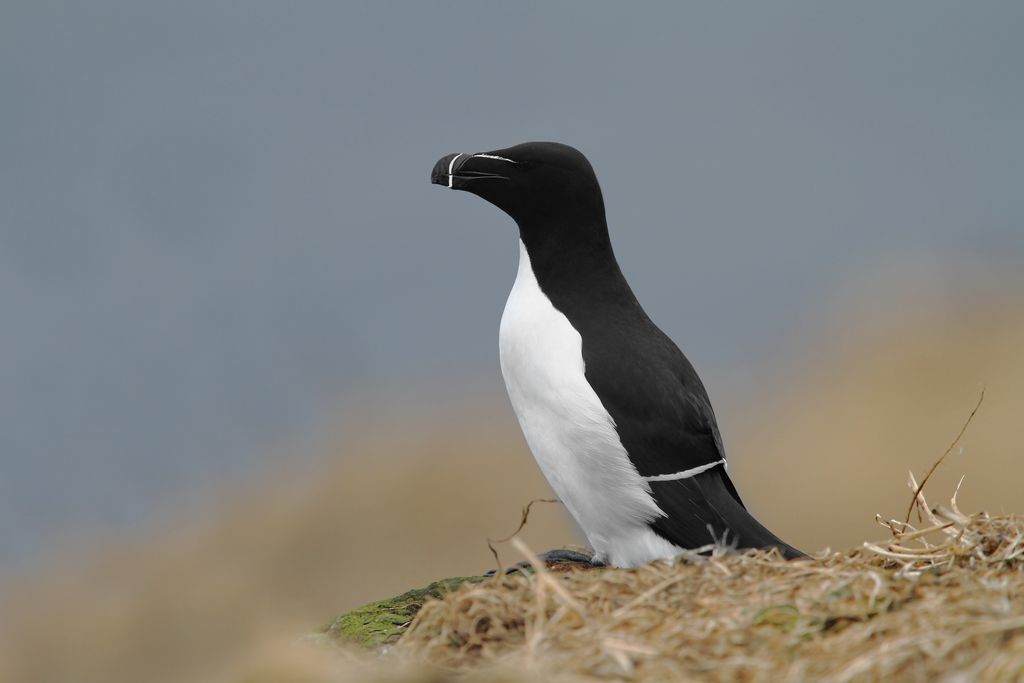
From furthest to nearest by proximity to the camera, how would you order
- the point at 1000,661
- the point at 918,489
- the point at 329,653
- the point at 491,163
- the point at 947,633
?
the point at 491,163 < the point at 918,489 < the point at 329,653 < the point at 947,633 < the point at 1000,661

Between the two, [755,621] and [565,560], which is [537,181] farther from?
[755,621]

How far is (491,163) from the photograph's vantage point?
283 inches

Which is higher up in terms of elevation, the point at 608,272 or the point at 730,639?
the point at 608,272

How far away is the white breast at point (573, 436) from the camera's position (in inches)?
265

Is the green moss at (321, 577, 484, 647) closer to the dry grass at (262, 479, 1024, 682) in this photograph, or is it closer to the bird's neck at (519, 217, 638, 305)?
the dry grass at (262, 479, 1024, 682)

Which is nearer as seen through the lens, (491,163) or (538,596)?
(538,596)

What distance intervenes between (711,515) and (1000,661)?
3.06m

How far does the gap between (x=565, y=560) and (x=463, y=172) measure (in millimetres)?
2270

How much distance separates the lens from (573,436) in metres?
6.76

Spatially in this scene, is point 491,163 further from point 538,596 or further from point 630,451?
point 538,596

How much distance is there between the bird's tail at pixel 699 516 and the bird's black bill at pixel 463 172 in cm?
197

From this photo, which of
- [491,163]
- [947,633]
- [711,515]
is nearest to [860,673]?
[947,633]

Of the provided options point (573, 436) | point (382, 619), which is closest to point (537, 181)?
point (573, 436)

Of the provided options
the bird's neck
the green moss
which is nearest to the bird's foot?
the green moss
